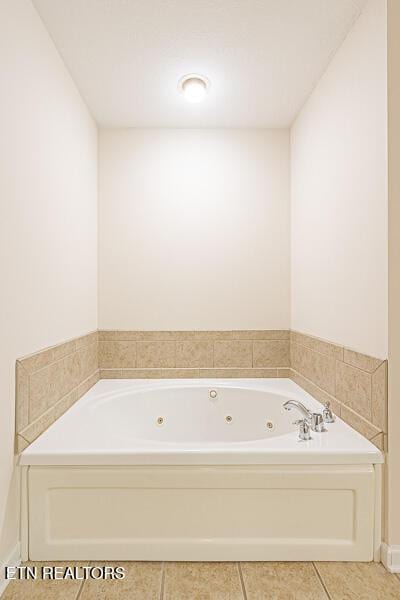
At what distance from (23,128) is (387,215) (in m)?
1.55

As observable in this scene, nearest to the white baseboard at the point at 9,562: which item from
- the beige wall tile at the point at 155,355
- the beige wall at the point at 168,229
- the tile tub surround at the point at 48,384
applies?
the tile tub surround at the point at 48,384

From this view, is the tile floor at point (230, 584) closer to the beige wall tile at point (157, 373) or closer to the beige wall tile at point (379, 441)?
the beige wall tile at point (379, 441)

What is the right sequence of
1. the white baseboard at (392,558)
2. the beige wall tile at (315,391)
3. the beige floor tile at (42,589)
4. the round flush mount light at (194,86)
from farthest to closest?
the round flush mount light at (194,86), the beige wall tile at (315,391), the white baseboard at (392,558), the beige floor tile at (42,589)

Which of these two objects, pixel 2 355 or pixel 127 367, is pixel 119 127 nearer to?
pixel 127 367

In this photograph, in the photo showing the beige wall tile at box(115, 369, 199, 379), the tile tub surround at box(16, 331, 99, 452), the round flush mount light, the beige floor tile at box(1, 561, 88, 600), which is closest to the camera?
the beige floor tile at box(1, 561, 88, 600)

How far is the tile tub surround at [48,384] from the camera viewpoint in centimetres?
171

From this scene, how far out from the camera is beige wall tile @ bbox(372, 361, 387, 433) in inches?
65.2

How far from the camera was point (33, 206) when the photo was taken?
1839 millimetres

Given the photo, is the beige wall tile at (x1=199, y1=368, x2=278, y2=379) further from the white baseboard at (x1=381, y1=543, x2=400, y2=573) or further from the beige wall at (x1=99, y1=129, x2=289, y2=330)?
the white baseboard at (x1=381, y1=543, x2=400, y2=573)

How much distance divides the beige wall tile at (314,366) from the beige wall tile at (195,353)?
0.62 m

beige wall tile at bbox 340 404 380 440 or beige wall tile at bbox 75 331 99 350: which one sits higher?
beige wall tile at bbox 75 331 99 350

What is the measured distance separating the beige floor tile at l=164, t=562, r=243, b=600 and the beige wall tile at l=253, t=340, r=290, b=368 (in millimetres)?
1623

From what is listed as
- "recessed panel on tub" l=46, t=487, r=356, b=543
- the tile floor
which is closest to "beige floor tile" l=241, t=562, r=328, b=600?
the tile floor

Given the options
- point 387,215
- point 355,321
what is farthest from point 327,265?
point 387,215
